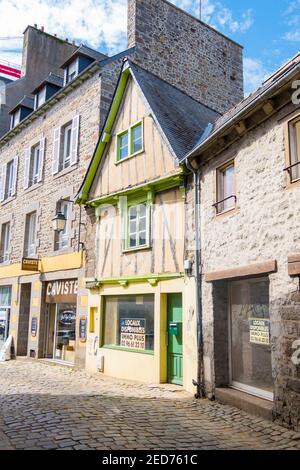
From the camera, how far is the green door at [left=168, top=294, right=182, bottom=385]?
26.5ft

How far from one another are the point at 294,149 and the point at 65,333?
8.56 meters

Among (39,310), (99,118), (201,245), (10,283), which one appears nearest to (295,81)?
(201,245)

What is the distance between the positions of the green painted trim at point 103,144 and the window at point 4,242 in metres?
5.94

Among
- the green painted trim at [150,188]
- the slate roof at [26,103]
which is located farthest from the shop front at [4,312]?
the slate roof at [26,103]

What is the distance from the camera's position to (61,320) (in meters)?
12.1

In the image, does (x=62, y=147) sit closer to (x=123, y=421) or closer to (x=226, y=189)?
(x=226, y=189)

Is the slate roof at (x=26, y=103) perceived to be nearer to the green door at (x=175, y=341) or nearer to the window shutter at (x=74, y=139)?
the window shutter at (x=74, y=139)

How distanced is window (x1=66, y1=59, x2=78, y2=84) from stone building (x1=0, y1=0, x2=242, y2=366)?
51 mm

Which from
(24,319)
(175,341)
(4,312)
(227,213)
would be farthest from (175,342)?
(4,312)

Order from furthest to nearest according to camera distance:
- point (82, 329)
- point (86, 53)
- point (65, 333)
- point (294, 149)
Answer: point (86, 53)
point (65, 333)
point (82, 329)
point (294, 149)

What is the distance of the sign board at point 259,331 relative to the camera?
20.3 feet

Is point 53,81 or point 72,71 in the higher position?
point 53,81
